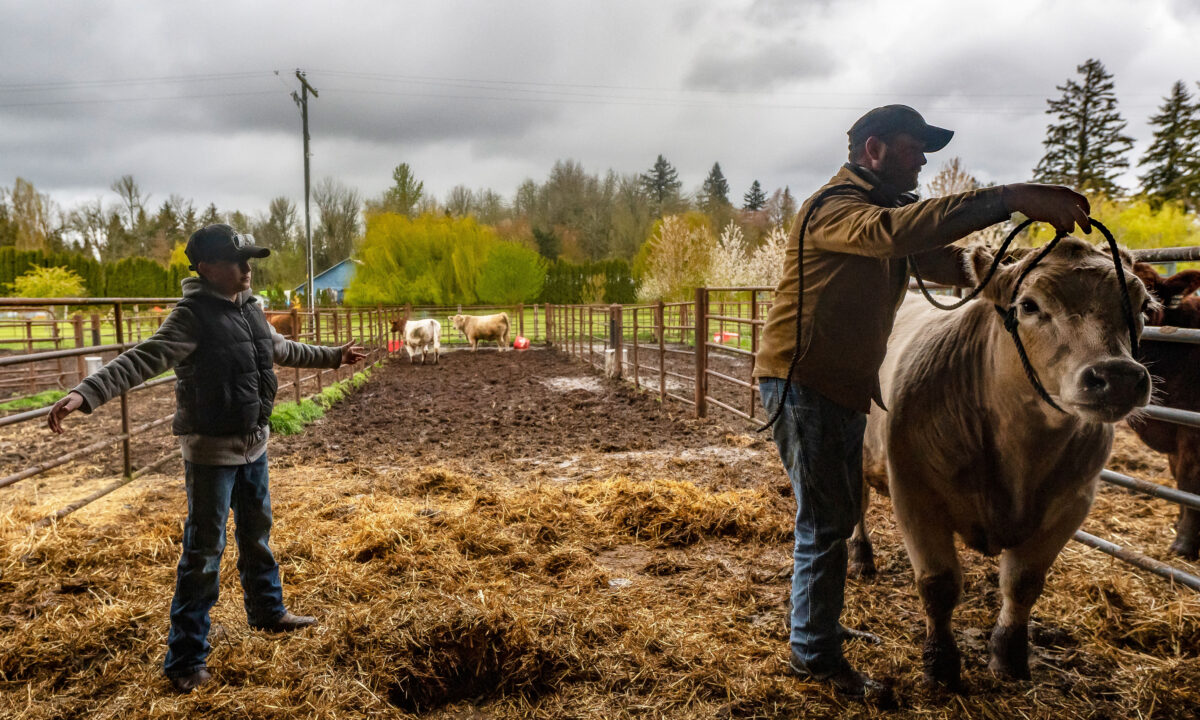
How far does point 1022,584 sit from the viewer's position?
214cm

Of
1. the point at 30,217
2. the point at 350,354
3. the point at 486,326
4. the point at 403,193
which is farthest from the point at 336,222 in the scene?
the point at 350,354

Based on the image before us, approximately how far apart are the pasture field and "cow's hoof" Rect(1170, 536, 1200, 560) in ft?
0.39

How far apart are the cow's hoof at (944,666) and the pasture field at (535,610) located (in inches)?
2.3

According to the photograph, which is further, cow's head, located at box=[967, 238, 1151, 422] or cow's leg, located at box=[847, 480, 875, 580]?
cow's leg, located at box=[847, 480, 875, 580]

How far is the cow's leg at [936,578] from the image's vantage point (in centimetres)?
211

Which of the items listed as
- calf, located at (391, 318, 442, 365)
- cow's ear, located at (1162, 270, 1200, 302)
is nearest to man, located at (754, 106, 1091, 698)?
cow's ear, located at (1162, 270, 1200, 302)

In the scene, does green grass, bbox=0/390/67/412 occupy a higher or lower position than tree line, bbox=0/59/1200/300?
lower

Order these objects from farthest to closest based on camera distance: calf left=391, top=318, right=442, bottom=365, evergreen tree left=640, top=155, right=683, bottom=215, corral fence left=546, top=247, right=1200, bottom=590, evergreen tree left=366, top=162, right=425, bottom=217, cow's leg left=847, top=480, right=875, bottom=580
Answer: evergreen tree left=640, top=155, right=683, bottom=215, evergreen tree left=366, top=162, right=425, bottom=217, calf left=391, top=318, right=442, bottom=365, cow's leg left=847, top=480, right=875, bottom=580, corral fence left=546, top=247, right=1200, bottom=590

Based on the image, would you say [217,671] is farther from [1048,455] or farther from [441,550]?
[1048,455]

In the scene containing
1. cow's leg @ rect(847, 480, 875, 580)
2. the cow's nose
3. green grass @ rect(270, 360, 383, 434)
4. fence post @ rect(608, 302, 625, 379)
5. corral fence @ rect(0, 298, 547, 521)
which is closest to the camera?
the cow's nose

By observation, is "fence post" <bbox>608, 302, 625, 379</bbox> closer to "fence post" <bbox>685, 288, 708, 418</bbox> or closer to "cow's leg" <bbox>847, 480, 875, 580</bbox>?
"fence post" <bbox>685, 288, 708, 418</bbox>

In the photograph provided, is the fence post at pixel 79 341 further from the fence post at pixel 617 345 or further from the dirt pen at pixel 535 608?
the fence post at pixel 617 345

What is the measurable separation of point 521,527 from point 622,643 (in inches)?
53.4

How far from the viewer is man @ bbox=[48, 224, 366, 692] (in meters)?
2.15
